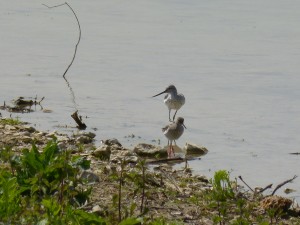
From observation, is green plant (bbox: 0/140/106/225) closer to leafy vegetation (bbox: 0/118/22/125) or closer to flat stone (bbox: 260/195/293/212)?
flat stone (bbox: 260/195/293/212)

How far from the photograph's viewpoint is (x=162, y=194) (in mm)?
7242

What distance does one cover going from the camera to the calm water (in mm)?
11195

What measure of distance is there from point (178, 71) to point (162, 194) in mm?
8155

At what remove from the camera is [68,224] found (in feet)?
17.0

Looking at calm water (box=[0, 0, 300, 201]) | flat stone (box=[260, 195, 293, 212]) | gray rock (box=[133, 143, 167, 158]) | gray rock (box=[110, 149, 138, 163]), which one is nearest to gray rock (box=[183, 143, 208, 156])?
calm water (box=[0, 0, 300, 201])

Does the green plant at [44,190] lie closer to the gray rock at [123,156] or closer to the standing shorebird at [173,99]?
the gray rock at [123,156]

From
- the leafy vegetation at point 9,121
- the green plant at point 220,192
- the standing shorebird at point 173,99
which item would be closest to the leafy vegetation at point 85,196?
the green plant at point 220,192

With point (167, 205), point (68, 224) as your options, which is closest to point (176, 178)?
point (167, 205)

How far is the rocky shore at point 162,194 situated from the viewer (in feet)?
20.5

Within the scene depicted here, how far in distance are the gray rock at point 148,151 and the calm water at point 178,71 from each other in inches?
14.7

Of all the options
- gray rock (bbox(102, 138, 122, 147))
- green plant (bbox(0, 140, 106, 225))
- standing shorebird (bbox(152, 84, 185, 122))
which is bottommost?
green plant (bbox(0, 140, 106, 225))

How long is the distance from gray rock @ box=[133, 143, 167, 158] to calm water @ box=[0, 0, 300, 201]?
37 cm

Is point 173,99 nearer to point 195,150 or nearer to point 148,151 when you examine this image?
point 195,150

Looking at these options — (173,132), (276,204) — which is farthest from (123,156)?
(276,204)
